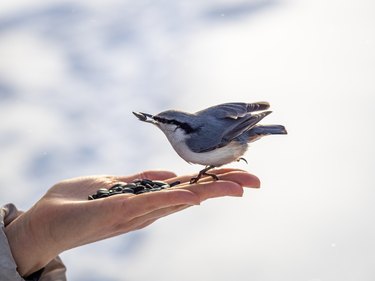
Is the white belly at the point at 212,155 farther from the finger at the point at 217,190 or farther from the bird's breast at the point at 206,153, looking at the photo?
the finger at the point at 217,190

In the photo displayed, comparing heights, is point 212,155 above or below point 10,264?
above

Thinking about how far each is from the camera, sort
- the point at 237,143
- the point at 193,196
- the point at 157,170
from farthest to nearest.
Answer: the point at 157,170, the point at 237,143, the point at 193,196

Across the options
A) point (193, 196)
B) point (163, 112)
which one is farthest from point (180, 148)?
point (193, 196)

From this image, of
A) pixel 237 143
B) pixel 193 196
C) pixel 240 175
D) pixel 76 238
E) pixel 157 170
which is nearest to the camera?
pixel 193 196

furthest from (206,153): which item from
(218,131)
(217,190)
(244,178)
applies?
(217,190)

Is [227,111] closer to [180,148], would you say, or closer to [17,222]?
[180,148]

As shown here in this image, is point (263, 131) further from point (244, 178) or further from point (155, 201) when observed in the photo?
point (155, 201)
